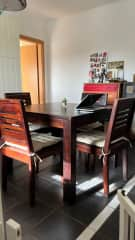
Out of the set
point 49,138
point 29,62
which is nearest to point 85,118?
point 49,138

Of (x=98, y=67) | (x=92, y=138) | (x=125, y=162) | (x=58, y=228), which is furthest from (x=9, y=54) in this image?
(x=58, y=228)

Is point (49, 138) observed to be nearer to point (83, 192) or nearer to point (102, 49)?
point (83, 192)

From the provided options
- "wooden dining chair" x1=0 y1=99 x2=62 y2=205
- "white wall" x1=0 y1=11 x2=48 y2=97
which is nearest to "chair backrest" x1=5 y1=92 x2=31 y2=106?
"wooden dining chair" x1=0 y1=99 x2=62 y2=205

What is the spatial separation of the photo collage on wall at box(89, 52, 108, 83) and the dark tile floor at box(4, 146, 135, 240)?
2.13 metres

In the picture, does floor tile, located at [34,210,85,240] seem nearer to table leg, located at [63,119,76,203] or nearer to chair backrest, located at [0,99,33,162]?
table leg, located at [63,119,76,203]

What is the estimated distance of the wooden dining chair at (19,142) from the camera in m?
1.63

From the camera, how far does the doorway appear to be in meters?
4.60

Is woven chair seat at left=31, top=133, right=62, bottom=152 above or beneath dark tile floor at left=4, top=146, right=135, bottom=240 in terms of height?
above

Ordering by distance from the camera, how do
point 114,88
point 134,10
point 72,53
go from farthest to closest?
1. point 72,53
2. point 134,10
3. point 114,88

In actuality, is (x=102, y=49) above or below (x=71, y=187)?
above

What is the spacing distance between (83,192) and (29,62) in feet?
11.9

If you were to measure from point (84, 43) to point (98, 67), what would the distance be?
568 millimetres

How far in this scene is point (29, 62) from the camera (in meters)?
4.78

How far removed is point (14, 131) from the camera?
5.70 ft
